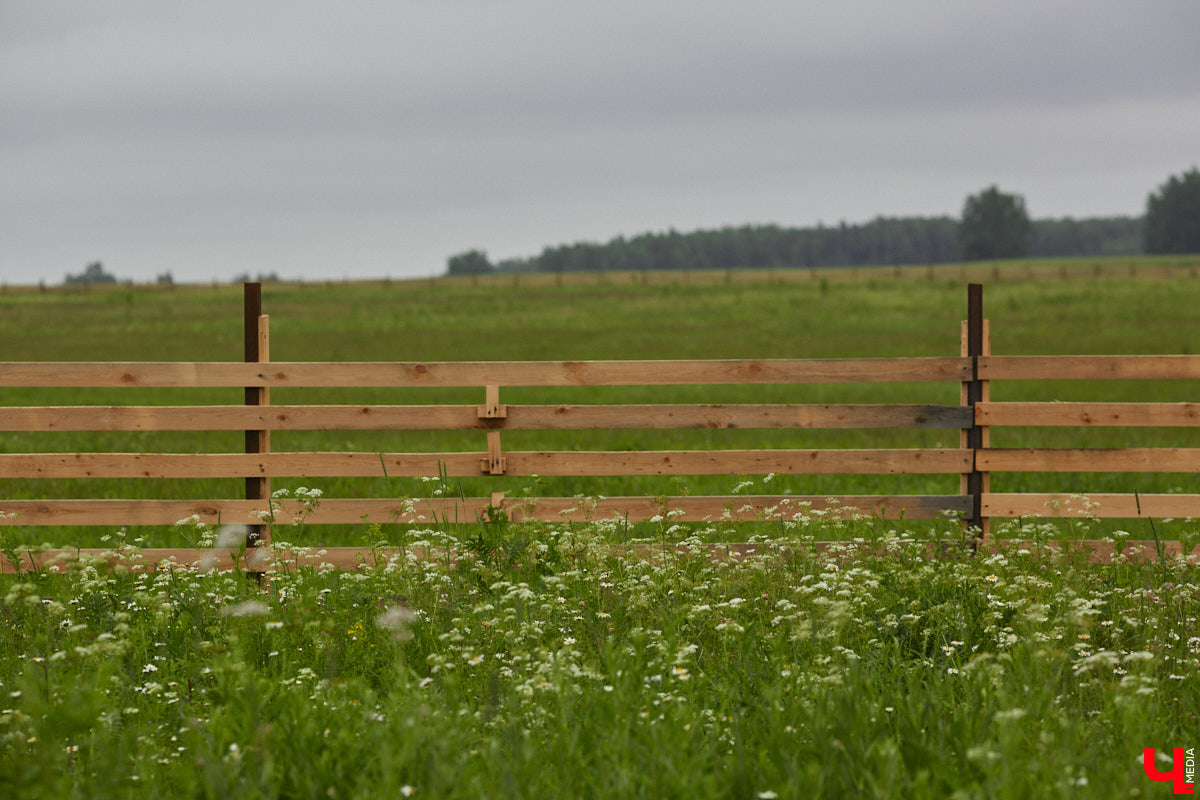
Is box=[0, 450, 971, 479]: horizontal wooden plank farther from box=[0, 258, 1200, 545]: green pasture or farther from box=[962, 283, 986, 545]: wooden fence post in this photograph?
box=[0, 258, 1200, 545]: green pasture

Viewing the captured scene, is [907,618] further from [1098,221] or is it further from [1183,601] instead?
[1098,221]

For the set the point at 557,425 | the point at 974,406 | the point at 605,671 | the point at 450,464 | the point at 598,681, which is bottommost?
the point at 605,671

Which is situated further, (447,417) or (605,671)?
(447,417)

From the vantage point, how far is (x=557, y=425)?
26.7ft

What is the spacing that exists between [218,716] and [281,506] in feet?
13.2

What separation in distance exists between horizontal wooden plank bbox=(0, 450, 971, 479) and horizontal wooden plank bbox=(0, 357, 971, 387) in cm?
57

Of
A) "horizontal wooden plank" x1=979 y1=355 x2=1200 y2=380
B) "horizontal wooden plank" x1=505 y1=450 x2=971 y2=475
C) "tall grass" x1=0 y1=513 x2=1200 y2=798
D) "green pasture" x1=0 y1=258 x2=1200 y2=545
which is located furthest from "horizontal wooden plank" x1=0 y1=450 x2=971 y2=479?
"tall grass" x1=0 y1=513 x2=1200 y2=798

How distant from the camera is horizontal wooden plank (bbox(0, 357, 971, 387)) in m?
8.08

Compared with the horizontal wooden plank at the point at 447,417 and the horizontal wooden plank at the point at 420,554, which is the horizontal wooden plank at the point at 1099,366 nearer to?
the horizontal wooden plank at the point at 447,417

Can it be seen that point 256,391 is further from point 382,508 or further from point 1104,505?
point 1104,505

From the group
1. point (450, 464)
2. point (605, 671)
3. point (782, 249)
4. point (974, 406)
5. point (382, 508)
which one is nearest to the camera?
point (605, 671)

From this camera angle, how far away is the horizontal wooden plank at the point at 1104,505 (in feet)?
26.3

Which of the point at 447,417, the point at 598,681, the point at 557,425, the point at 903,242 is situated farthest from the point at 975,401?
Answer: the point at 903,242

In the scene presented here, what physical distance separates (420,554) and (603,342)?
2923cm
